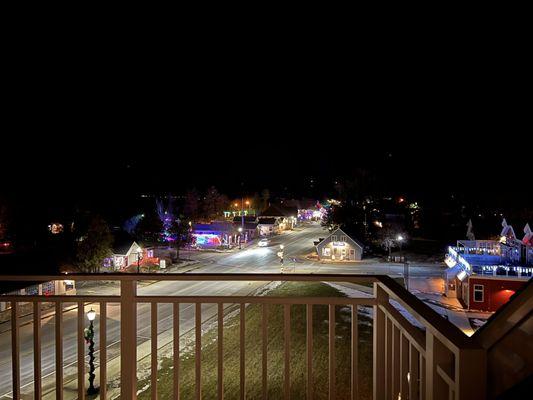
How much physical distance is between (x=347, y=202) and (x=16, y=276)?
42.8m

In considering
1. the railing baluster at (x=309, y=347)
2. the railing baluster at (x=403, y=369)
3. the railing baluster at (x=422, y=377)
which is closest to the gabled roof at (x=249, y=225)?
the railing baluster at (x=309, y=347)

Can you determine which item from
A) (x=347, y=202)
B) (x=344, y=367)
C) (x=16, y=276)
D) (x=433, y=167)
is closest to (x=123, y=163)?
(x=347, y=202)

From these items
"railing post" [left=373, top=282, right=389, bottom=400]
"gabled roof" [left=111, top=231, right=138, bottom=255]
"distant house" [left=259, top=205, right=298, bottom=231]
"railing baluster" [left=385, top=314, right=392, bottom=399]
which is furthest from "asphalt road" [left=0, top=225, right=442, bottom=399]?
"distant house" [left=259, top=205, right=298, bottom=231]

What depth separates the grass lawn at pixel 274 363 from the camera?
1184 cm

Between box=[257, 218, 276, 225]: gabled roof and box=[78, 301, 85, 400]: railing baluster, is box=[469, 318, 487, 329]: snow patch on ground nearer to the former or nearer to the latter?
box=[78, 301, 85, 400]: railing baluster

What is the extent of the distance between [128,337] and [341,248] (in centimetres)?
3612

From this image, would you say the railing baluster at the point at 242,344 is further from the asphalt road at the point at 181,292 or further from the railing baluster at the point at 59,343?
the asphalt road at the point at 181,292

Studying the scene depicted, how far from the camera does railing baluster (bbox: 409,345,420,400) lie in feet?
6.81

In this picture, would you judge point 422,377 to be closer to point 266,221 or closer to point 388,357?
point 388,357

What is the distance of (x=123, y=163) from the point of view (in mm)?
46844

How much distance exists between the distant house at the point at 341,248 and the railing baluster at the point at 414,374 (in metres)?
Result: 36.4

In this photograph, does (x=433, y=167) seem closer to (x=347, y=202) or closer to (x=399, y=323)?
(x=347, y=202)

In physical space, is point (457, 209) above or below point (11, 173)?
below

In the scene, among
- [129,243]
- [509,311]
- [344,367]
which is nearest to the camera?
[509,311]
